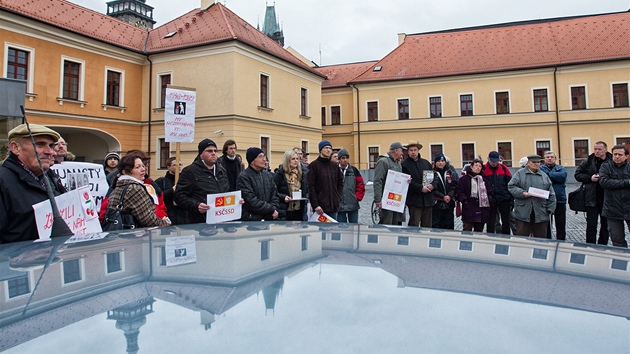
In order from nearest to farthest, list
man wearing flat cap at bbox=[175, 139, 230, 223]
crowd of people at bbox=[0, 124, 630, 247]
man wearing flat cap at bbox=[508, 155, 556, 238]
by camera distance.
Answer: crowd of people at bbox=[0, 124, 630, 247]
man wearing flat cap at bbox=[175, 139, 230, 223]
man wearing flat cap at bbox=[508, 155, 556, 238]

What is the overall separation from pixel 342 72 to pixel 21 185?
36.9 meters

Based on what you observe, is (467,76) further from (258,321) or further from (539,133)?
(258,321)

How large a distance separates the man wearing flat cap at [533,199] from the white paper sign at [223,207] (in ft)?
14.1

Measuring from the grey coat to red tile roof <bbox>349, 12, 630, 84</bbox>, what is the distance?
87.3 ft

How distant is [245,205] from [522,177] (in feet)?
14.3

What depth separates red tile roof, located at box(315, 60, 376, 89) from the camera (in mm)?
36188

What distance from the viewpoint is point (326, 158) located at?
20.2ft

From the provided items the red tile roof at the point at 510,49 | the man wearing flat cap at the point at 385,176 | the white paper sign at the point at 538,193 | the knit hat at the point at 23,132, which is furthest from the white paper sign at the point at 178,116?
the red tile roof at the point at 510,49

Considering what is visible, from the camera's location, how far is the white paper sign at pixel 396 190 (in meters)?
6.44

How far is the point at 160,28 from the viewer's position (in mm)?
25297

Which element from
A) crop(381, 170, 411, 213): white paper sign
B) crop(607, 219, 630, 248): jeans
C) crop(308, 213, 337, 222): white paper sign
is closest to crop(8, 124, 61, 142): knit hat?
crop(308, 213, 337, 222): white paper sign

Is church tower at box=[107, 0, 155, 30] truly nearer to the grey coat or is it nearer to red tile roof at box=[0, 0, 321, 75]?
red tile roof at box=[0, 0, 321, 75]

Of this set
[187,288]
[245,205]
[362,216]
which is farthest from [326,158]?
[362,216]

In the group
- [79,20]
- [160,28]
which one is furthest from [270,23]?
[79,20]
